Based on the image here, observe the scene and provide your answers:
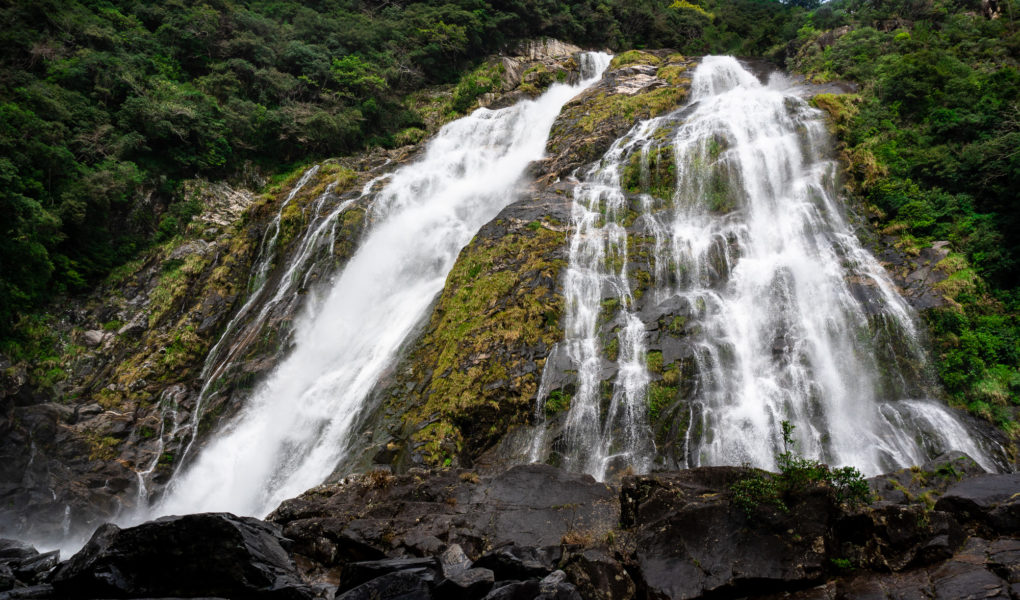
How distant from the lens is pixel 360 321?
52.7 ft

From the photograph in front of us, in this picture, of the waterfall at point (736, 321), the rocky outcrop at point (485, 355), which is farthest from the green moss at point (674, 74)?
the rocky outcrop at point (485, 355)

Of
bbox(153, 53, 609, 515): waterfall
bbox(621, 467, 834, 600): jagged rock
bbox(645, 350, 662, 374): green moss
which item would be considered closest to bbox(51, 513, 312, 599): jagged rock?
bbox(621, 467, 834, 600): jagged rock

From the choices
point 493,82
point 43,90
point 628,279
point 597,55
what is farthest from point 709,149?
point 43,90

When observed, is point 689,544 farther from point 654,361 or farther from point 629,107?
point 629,107

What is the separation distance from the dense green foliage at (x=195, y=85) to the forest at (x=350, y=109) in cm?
8

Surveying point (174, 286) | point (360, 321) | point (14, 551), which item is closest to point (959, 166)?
point (360, 321)

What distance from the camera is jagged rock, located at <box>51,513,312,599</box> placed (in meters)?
4.93

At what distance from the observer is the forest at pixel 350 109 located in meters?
11.7

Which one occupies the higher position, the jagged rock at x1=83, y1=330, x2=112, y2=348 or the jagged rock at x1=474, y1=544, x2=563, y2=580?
the jagged rock at x1=474, y1=544, x2=563, y2=580

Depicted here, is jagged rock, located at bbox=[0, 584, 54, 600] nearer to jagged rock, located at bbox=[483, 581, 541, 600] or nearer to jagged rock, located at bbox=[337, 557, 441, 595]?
jagged rock, located at bbox=[337, 557, 441, 595]

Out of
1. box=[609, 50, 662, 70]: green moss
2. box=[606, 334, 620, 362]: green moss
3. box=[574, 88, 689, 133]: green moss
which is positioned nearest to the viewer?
box=[606, 334, 620, 362]: green moss

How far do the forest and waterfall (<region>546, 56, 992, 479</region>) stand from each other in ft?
4.02

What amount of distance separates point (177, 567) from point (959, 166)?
61.2 feet

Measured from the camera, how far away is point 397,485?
870 centimetres
